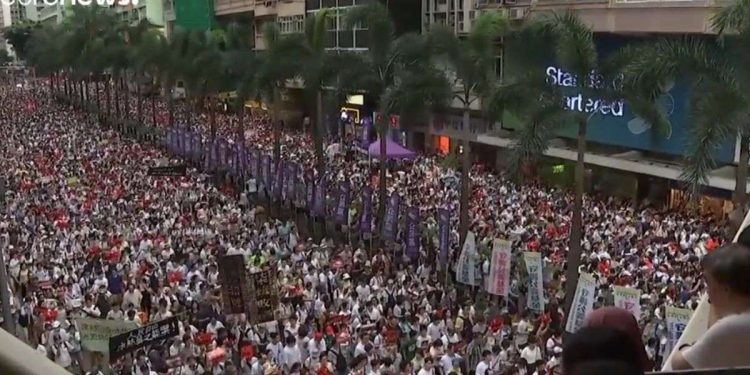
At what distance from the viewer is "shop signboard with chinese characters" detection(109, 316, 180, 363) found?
376 inches

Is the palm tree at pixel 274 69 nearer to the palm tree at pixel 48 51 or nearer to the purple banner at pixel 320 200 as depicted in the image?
the purple banner at pixel 320 200

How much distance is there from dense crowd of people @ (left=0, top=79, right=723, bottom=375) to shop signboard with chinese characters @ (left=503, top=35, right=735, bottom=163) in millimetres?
2109

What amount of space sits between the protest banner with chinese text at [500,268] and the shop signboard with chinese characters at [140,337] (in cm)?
531

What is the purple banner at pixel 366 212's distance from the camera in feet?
60.2

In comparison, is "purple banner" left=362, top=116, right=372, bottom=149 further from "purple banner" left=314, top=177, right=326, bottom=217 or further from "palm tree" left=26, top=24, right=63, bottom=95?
"palm tree" left=26, top=24, right=63, bottom=95

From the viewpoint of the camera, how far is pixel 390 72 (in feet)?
69.9

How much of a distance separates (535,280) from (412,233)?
4134mm

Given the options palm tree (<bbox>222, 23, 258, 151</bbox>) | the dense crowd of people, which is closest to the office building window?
palm tree (<bbox>222, 23, 258, 151</bbox>)

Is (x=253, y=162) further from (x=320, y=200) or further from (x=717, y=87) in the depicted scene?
(x=717, y=87)

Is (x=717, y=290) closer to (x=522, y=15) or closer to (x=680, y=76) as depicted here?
(x=680, y=76)

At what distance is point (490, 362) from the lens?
32.7ft

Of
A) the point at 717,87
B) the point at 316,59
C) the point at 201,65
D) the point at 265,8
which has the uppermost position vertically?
the point at 265,8

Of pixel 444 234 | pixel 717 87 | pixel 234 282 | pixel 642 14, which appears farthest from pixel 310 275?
pixel 642 14

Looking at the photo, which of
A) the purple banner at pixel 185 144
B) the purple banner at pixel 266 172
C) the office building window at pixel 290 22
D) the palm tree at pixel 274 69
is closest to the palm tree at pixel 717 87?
the purple banner at pixel 266 172
